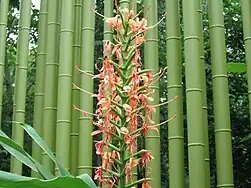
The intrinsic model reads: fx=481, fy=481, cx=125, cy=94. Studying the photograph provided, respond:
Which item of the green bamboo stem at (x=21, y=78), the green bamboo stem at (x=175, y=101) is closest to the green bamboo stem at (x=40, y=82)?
the green bamboo stem at (x=21, y=78)

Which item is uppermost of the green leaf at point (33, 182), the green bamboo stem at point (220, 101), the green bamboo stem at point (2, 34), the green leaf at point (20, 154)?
the green bamboo stem at point (2, 34)

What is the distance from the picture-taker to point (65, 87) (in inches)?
104

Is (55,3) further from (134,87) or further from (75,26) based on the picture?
(134,87)

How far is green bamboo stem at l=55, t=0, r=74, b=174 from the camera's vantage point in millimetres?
2547

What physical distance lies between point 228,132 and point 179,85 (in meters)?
0.36

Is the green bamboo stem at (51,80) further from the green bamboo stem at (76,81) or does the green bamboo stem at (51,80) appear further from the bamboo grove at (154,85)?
the green bamboo stem at (76,81)

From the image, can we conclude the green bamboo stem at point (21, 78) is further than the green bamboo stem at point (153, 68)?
Yes

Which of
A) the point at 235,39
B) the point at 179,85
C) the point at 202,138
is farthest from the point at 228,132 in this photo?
the point at 235,39

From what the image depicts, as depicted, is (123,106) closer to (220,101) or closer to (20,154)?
(20,154)

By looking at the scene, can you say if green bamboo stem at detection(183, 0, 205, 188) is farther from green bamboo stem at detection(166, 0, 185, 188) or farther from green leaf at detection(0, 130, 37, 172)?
green leaf at detection(0, 130, 37, 172)

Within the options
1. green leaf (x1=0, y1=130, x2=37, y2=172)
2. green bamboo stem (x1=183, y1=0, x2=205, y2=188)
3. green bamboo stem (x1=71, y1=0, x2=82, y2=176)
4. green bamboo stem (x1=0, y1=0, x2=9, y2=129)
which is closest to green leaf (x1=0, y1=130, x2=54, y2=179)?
green leaf (x1=0, y1=130, x2=37, y2=172)

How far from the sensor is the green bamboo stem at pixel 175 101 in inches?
93.9

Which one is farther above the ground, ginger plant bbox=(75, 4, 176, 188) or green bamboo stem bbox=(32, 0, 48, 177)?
green bamboo stem bbox=(32, 0, 48, 177)

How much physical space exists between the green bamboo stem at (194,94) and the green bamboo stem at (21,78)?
1051 millimetres
